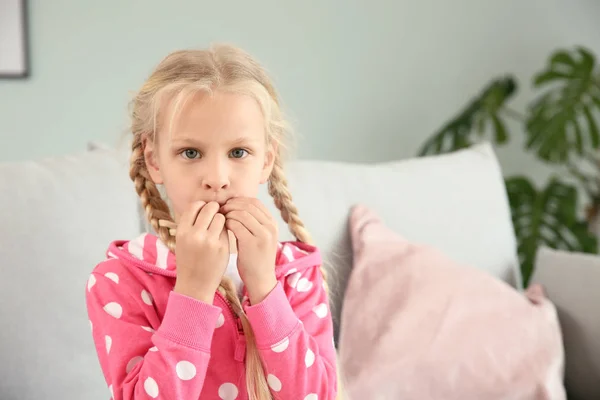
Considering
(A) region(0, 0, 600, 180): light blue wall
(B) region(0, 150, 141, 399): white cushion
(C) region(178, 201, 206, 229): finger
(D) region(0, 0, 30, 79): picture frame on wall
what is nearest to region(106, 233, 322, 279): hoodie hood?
(C) region(178, 201, 206, 229): finger

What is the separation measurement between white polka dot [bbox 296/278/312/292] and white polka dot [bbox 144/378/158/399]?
0.83ft

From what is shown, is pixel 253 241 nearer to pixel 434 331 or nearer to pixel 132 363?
pixel 132 363

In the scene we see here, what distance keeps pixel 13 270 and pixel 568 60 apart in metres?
1.88

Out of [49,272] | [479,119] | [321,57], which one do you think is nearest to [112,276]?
[49,272]

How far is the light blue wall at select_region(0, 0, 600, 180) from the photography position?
205 centimetres

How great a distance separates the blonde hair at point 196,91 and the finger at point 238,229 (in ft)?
0.34

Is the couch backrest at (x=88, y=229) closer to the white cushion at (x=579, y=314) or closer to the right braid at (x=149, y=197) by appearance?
the white cushion at (x=579, y=314)

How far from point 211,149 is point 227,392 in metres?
0.31

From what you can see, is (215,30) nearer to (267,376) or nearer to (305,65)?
(305,65)

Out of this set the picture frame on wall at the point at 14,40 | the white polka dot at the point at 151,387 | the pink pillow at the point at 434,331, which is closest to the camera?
the white polka dot at the point at 151,387

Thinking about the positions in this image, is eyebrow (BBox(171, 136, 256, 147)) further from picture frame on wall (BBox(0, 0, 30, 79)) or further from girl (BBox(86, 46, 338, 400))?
picture frame on wall (BBox(0, 0, 30, 79))

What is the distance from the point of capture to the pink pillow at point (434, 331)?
1385mm

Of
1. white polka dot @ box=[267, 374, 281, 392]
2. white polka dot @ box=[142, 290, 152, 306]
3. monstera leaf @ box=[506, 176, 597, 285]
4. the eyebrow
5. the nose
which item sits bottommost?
monstera leaf @ box=[506, 176, 597, 285]

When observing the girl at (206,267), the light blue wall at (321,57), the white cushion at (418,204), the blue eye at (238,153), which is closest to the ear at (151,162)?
the girl at (206,267)
